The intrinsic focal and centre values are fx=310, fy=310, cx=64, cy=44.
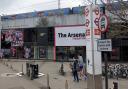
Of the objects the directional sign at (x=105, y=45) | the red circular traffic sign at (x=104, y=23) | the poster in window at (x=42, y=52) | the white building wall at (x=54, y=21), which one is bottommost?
the poster in window at (x=42, y=52)

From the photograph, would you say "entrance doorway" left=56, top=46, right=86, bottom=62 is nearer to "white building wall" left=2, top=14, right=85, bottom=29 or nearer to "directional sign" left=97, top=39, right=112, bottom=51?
"white building wall" left=2, top=14, right=85, bottom=29

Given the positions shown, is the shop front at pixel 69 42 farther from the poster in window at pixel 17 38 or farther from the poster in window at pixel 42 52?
the poster in window at pixel 17 38

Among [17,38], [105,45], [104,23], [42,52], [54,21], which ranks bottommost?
[42,52]

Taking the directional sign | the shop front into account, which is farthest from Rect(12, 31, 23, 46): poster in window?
the directional sign

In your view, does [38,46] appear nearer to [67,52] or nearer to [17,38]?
[17,38]

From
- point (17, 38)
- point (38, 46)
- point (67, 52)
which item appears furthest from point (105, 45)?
point (17, 38)

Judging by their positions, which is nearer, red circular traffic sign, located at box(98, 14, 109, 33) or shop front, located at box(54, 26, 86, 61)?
red circular traffic sign, located at box(98, 14, 109, 33)

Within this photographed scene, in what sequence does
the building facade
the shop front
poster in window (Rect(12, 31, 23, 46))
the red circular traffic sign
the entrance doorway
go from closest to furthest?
the red circular traffic sign, the shop front, the entrance doorway, the building facade, poster in window (Rect(12, 31, 23, 46))

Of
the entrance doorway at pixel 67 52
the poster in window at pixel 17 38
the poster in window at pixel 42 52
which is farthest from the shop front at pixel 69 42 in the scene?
the poster in window at pixel 17 38

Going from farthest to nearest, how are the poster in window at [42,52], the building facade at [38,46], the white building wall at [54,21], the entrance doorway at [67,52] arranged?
the white building wall at [54,21] → the poster in window at [42,52] → the building facade at [38,46] → the entrance doorway at [67,52]

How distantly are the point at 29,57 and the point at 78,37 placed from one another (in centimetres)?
1211

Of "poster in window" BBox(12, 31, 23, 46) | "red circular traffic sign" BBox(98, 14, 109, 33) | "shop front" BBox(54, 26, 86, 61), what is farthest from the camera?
"poster in window" BBox(12, 31, 23, 46)

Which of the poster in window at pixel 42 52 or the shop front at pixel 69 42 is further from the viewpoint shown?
the poster in window at pixel 42 52

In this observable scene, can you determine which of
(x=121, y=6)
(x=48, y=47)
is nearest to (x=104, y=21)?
(x=121, y=6)
